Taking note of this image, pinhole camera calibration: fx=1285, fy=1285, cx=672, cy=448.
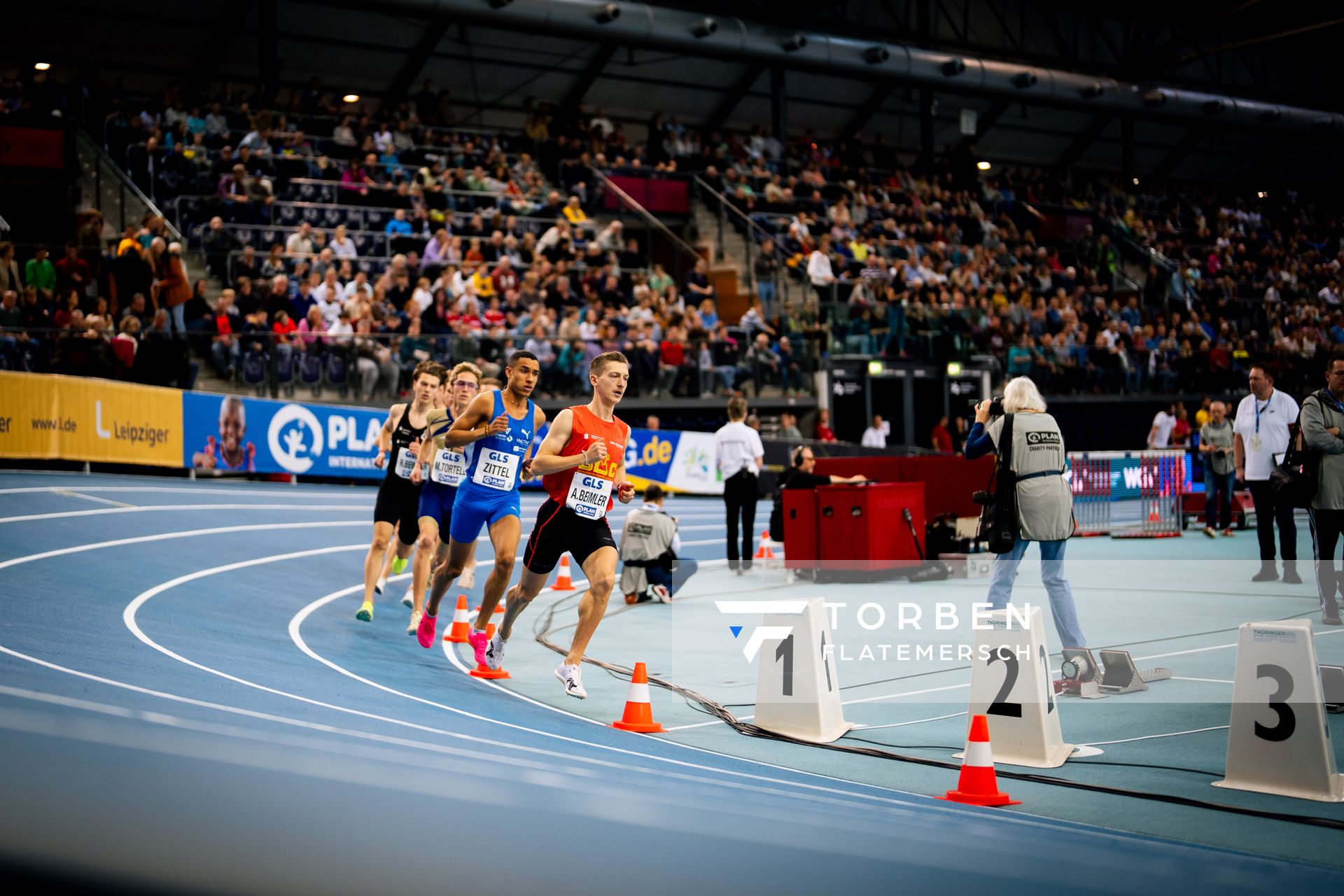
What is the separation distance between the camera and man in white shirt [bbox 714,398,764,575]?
15953 mm

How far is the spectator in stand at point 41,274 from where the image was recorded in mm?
20516

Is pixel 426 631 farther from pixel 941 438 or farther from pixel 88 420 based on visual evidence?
pixel 941 438

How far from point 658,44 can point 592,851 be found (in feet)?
112

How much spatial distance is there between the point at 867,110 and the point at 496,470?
120 ft

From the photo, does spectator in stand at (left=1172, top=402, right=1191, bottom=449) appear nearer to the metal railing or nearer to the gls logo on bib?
the gls logo on bib

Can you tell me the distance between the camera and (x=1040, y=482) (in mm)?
8477

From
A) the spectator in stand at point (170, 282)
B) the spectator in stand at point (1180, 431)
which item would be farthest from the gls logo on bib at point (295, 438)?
the spectator in stand at point (1180, 431)

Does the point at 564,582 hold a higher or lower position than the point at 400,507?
lower

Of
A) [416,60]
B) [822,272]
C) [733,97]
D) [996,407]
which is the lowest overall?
[996,407]

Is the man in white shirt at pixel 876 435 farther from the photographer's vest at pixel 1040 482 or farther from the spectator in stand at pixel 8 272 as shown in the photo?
the photographer's vest at pixel 1040 482

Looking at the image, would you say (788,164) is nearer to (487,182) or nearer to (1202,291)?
(487,182)

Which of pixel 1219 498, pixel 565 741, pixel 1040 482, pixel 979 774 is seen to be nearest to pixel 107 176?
pixel 1219 498

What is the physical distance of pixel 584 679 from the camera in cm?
943

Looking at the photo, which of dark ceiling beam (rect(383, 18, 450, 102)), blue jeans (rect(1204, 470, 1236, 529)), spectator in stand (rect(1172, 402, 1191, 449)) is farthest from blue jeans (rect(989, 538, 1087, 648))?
dark ceiling beam (rect(383, 18, 450, 102))
